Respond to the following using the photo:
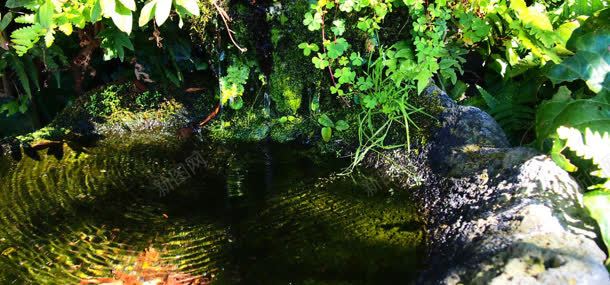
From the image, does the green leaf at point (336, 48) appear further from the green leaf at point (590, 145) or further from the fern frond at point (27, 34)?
the fern frond at point (27, 34)

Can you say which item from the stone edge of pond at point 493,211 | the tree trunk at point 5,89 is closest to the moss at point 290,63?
the stone edge of pond at point 493,211

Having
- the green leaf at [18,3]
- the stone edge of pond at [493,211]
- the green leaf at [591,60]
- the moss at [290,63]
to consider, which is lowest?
the stone edge of pond at [493,211]

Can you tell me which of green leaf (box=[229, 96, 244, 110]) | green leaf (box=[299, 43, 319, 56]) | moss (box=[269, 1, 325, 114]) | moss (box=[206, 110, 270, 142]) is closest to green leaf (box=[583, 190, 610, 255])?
green leaf (box=[299, 43, 319, 56])

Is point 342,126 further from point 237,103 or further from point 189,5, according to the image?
point 189,5

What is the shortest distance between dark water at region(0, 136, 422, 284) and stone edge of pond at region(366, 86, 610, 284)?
0.55ft

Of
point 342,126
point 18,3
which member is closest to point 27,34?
point 18,3

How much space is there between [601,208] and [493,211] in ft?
1.40

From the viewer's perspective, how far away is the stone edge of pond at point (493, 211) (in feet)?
6.10

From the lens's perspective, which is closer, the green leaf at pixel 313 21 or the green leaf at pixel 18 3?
the green leaf at pixel 18 3

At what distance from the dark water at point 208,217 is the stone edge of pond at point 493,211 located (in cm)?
17

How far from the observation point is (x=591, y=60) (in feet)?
9.20

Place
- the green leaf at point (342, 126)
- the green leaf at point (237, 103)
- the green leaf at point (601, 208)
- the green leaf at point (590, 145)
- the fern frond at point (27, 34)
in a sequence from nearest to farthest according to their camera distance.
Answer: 1. the green leaf at point (601, 208)
2. the green leaf at point (590, 145)
3. the fern frond at point (27, 34)
4. the green leaf at point (342, 126)
5. the green leaf at point (237, 103)

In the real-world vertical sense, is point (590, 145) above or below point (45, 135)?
below

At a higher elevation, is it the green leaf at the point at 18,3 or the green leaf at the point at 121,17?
the green leaf at the point at 18,3
